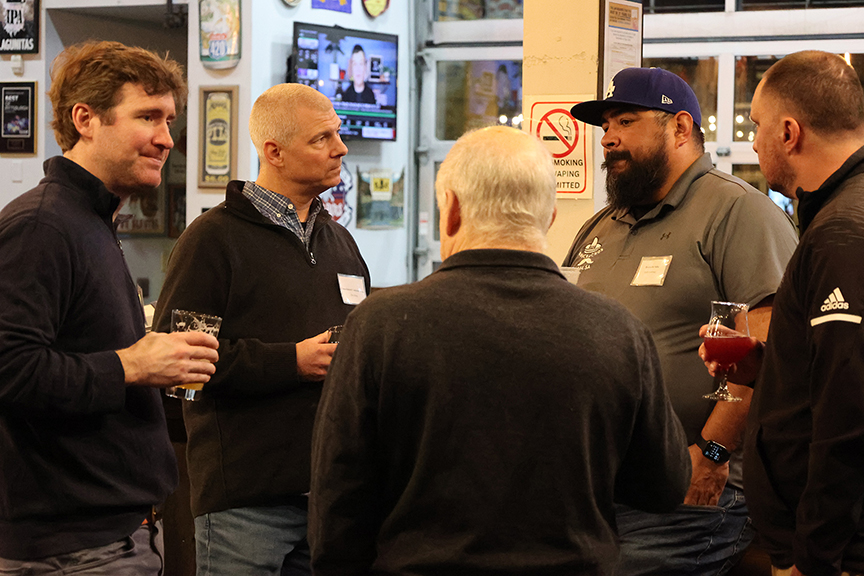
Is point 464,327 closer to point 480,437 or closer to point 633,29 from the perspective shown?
point 480,437

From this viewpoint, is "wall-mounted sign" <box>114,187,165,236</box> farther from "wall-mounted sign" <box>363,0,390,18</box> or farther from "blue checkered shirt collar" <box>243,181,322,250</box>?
"blue checkered shirt collar" <box>243,181,322,250</box>

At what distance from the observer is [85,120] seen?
6.33 feet

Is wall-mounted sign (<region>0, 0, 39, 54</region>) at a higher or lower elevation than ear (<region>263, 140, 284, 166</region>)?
higher

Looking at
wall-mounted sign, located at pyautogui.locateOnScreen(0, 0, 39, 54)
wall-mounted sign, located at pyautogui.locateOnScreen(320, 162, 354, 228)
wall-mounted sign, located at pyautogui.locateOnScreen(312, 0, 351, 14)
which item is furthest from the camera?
wall-mounted sign, located at pyautogui.locateOnScreen(0, 0, 39, 54)

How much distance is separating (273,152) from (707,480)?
145 cm

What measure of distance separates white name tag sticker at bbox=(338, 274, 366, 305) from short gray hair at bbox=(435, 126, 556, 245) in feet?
3.09

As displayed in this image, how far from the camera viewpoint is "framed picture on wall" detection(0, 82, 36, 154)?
7.44 metres

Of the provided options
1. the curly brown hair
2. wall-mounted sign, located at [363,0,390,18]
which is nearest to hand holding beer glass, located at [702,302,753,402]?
the curly brown hair

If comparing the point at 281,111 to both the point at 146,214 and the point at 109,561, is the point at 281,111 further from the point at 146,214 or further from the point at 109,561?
the point at 146,214

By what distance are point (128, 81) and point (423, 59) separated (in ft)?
20.0

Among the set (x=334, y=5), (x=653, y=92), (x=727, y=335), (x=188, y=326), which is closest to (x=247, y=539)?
(x=188, y=326)

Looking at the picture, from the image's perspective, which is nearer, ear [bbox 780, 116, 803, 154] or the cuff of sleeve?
the cuff of sleeve

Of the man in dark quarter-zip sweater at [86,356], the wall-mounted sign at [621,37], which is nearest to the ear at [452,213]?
the man in dark quarter-zip sweater at [86,356]

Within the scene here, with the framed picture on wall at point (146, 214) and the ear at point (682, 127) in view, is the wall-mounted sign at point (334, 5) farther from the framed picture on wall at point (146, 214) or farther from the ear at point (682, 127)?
the ear at point (682, 127)
